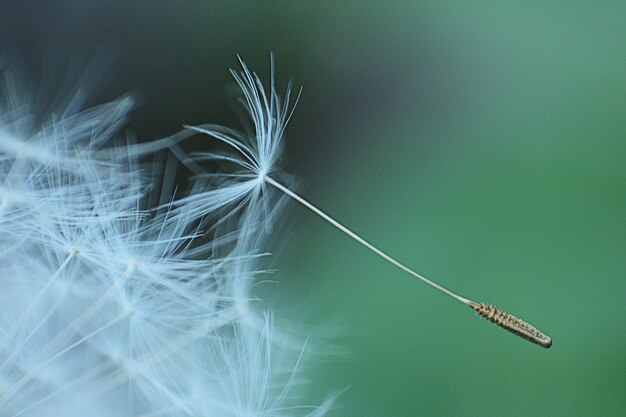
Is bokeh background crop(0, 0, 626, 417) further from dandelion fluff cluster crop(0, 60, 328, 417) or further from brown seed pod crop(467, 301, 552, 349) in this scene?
brown seed pod crop(467, 301, 552, 349)

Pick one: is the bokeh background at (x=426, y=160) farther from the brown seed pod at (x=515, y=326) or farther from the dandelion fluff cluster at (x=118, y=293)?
the brown seed pod at (x=515, y=326)

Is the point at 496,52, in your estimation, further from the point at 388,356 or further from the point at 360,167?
the point at 388,356

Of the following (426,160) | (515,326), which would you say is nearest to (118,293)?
(515,326)

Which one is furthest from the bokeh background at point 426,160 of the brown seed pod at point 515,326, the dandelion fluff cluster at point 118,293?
the brown seed pod at point 515,326

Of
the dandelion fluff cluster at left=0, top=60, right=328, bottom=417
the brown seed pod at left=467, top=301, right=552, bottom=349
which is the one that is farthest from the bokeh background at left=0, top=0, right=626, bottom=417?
the brown seed pod at left=467, top=301, right=552, bottom=349

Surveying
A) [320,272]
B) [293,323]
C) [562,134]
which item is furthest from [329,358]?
Result: [562,134]
